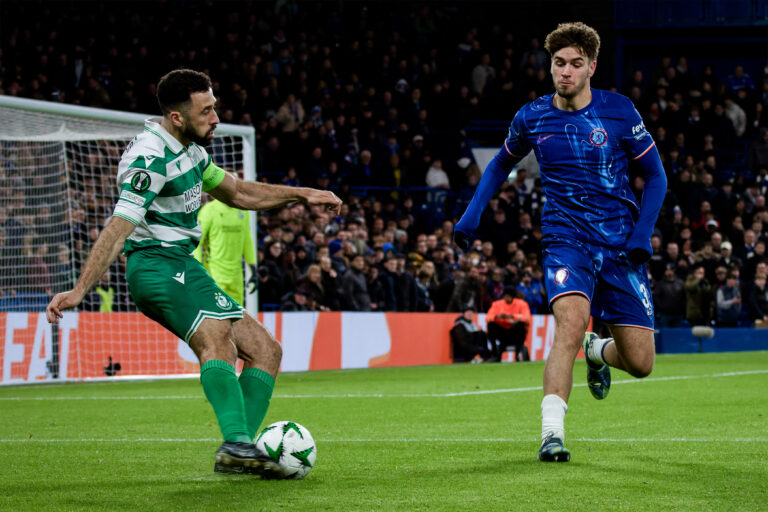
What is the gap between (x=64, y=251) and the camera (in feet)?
47.7

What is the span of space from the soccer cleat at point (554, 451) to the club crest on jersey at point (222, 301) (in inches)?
67.0

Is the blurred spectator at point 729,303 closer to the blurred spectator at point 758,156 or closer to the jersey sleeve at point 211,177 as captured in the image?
the blurred spectator at point 758,156

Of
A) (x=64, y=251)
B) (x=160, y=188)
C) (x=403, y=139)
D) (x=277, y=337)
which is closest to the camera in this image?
(x=160, y=188)

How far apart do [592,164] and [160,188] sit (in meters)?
2.28

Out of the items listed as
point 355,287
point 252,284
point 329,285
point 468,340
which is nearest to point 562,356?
point 252,284

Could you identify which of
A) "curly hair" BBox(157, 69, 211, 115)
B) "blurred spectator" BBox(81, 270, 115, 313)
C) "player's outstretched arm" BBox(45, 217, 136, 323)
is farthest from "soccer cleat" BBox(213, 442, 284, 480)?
"blurred spectator" BBox(81, 270, 115, 313)

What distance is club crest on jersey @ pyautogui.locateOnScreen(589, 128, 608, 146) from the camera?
6141 mm

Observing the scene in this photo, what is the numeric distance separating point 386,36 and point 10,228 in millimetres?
15753

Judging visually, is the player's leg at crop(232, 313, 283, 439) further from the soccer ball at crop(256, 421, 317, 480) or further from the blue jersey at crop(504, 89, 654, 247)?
the blue jersey at crop(504, 89, 654, 247)

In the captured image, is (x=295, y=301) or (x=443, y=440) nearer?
(x=443, y=440)

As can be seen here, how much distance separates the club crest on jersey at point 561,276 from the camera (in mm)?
6000

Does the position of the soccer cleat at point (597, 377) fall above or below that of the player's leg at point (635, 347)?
below

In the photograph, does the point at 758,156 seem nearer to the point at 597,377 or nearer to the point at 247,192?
the point at 597,377

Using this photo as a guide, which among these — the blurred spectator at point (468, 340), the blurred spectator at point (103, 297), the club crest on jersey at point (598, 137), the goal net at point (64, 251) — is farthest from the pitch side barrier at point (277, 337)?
the club crest on jersey at point (598, 137)
